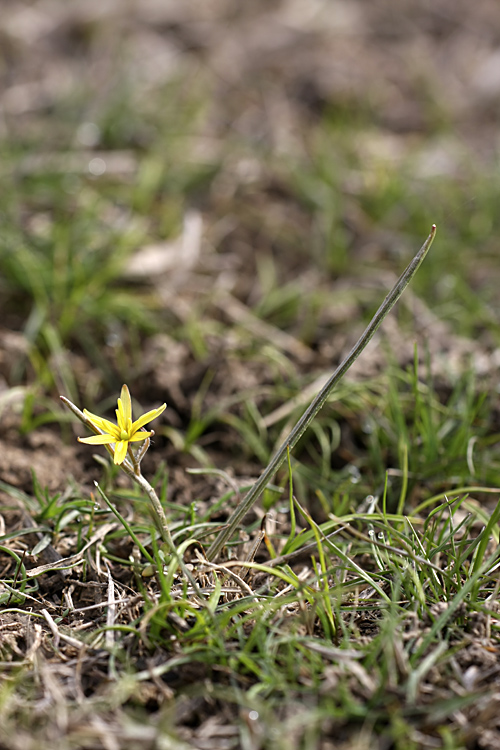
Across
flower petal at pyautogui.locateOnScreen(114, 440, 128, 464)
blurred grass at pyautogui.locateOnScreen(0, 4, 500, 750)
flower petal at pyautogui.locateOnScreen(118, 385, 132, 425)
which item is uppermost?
flower petal at pyautogui.locateOnScreen(118, 385, 132, 425)

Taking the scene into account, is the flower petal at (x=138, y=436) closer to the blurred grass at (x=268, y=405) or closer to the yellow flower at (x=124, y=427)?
the yellow flower at (x=124, y=427)

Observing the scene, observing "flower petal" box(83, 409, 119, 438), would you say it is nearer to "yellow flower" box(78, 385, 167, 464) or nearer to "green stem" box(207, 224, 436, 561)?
"yellow flower" box(78, 385, 167, 464)


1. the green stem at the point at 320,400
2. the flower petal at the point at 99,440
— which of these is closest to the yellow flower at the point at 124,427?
the flower petal at the point at 99,440

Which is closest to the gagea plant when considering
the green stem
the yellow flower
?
the yellow flower

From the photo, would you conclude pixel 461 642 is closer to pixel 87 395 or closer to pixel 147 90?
pixel 87 395

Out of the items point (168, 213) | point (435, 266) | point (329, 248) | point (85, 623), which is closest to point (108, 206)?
point (168, 213)

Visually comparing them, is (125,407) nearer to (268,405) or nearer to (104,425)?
(104,425)

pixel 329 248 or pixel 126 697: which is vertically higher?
pixel 329 248

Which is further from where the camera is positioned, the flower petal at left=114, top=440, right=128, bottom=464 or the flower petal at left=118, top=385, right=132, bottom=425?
the flower petal at left=118, top=385, right=132, bottom=425

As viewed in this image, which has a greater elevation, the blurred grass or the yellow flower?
the yellow flower
